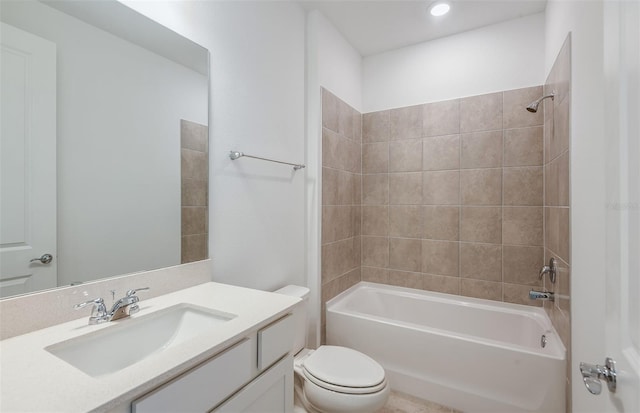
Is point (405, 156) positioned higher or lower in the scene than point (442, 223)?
higher

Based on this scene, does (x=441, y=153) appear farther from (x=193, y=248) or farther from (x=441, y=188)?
(x=193, y=248)

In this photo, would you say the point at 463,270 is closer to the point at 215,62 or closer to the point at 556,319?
the point at 556,319

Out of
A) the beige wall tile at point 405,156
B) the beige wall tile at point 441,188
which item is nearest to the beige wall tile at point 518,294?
the beige wall tile at point 441,188

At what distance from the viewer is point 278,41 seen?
1916 mm

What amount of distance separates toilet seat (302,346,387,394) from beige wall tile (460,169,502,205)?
60.9 inches

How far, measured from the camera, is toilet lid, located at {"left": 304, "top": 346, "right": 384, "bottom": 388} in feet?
A: 4.88

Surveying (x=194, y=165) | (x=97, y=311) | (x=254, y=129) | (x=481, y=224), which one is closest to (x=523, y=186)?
(x=481, y=224)

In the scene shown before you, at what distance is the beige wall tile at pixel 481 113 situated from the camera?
2334 mm

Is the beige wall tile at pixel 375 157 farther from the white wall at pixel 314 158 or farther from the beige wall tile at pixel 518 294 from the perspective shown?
the beige wall tile at pixel 518 294

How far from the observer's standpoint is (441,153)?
2.52 m

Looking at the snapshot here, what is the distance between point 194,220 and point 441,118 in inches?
84.8

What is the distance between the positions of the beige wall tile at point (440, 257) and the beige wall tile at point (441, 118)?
3.13ft

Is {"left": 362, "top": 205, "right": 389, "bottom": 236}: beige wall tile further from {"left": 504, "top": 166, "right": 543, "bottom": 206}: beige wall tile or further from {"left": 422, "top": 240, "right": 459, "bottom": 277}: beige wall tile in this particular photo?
{"left": 504, "top": 166, "right": 543, "bottom": 206}: beige wall tile

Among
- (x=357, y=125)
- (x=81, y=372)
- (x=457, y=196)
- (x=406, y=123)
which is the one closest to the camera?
(x=81, y=372)
